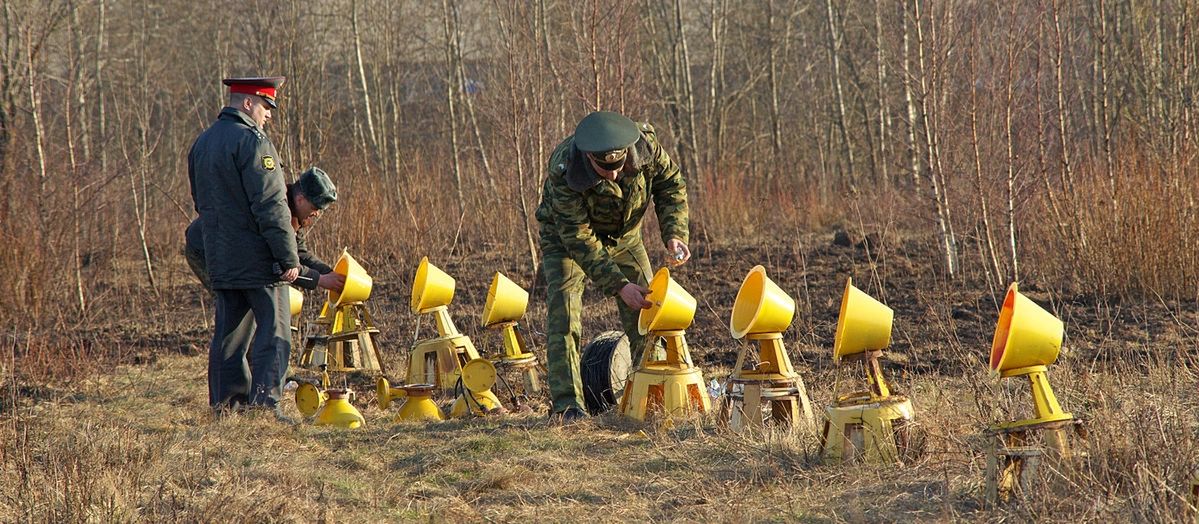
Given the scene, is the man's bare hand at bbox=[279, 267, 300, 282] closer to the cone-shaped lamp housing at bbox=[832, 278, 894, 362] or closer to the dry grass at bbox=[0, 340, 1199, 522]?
the dry grass at bbox=[0, 340, 1199, 522]

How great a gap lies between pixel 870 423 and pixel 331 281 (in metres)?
3.15

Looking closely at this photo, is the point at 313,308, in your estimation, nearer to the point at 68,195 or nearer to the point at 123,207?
the point at 68,195

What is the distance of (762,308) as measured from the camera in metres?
4.18

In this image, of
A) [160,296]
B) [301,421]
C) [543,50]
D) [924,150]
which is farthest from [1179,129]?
[160,296]

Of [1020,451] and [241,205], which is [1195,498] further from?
[241,205]

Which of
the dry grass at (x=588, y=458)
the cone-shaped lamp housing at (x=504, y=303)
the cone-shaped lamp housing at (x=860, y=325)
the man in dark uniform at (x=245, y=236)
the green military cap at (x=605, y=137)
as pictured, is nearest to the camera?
the dry grass at (x=588, y=458)

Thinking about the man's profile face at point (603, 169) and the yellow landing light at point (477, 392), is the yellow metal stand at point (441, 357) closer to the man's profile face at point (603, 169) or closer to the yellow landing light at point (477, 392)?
the yellow landing light at point (477, 392)

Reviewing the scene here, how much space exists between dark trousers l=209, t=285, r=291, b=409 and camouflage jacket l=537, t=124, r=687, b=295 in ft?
4.39

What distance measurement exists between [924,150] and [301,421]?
5.75 metres

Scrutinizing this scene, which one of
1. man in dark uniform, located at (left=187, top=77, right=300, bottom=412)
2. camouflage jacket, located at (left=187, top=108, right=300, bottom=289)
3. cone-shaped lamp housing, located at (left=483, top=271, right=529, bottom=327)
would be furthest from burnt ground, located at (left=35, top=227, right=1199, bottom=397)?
camouflage jacket, located at (left=187, top=108, right=300, bottom=289)

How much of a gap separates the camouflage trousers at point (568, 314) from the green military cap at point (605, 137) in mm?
700

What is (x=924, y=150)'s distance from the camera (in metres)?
8.90

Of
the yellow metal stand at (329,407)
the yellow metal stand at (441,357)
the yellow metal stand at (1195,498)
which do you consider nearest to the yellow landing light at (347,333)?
the yellow metal stand at (441,357)

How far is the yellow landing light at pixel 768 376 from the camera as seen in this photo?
426 centimetres
